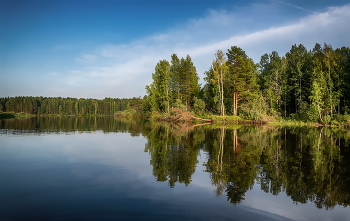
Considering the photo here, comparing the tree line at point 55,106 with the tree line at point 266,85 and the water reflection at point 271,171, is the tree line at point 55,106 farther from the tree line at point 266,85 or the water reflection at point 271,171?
the water reflection at point 271,171

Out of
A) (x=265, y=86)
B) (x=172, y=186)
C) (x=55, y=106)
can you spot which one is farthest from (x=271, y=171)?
(x=55, y=106)

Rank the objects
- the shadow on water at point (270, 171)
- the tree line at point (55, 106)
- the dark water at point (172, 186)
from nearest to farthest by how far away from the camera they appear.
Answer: the dark water at point (172, 186) → the shadow on water at point (270, 171) → the tree line at point (55, 106)

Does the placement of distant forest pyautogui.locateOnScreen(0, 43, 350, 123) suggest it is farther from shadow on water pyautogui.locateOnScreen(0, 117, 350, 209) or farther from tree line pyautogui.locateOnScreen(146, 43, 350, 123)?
shadow on water pyautogui.locateOnScreen(0, 117, 350, 209)

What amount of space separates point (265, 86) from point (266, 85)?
7.92 ft

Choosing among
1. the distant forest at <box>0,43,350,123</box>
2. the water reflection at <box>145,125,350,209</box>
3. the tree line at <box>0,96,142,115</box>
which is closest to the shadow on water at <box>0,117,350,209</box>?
the water reflection at <box>145,125,350,209</box>

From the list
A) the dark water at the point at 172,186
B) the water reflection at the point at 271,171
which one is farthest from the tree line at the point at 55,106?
the dark water at the point at 172,186

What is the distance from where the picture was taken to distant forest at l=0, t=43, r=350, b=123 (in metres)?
43.9

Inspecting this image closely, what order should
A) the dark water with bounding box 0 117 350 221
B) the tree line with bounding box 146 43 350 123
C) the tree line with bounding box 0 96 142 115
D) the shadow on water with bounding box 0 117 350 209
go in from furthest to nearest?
the tree line with bounding box 0 96 142 115 → the tree line with bounding box 146 43 350 123 → the shadow on water with bounding box 0 117 350 209 → the dark water with bounding box 0 117 350 221

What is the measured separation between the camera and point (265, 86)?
2363 inches

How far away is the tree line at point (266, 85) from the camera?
4388 centimetres

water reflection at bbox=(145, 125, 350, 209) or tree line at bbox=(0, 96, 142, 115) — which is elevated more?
tree line at bbox=(0, 96, 142, 115)

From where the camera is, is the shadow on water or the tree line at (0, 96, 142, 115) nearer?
the shadow on water

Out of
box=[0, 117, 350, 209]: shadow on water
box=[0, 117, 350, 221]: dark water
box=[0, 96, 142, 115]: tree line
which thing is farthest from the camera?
box=[0, 96, 142, 115]: tree line

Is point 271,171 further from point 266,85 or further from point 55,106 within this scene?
point 55,106
